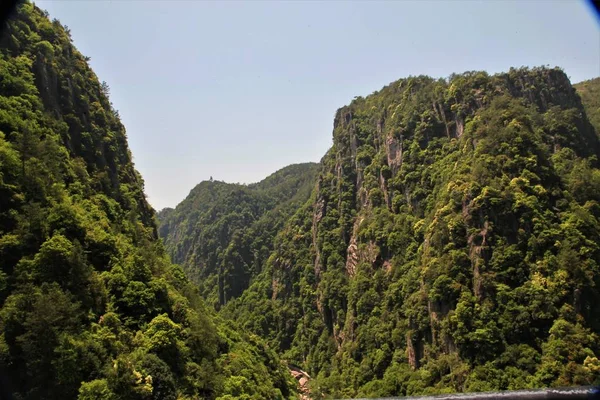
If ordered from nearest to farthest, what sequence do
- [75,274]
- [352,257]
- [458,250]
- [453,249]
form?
[75,274] < [458,250] < [453,249] < [352,257]

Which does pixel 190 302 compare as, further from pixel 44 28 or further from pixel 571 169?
pixel 571 169

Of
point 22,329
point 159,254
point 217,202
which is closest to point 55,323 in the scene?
point 22,329

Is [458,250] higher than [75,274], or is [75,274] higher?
[75,274]

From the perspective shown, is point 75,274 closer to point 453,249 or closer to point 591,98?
point 453,249

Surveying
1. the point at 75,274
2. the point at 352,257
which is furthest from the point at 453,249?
the point at 75,274

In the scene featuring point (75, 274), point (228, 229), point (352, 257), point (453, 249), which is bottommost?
point (453, 249)

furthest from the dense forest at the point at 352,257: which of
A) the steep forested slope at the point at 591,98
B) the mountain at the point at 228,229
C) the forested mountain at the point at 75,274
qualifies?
the mountain at the point at 228,229

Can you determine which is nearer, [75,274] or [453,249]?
[75,274]
